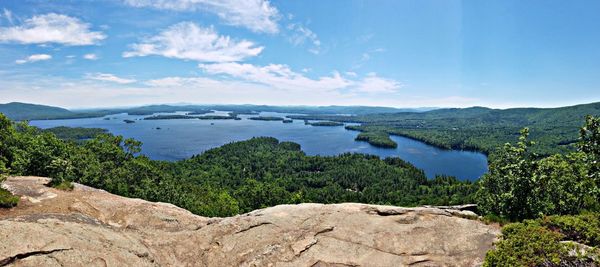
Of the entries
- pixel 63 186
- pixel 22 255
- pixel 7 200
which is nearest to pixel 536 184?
pixel 22 255

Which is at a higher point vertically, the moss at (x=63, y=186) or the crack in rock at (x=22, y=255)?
the crack in rock at (x=22, y=255)

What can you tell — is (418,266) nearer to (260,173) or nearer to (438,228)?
(438,228)

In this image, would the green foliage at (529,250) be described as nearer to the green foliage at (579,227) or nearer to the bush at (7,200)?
the green foliage at (579,227)

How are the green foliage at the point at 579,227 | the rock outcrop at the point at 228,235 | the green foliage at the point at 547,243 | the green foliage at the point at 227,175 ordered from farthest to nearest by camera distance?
1. the green foliage at the point at 227,175
2. the green foliage at the point at 579,227
3. the green foliage at the point at 547,243
4. the rock outcrop at the point at 228,235

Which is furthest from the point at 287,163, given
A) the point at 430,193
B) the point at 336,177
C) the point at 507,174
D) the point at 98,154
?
the point at 507,174

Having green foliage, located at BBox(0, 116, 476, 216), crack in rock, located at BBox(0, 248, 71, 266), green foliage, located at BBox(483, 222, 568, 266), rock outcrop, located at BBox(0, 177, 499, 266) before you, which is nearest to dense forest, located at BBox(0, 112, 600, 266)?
green foliage, located at BBox(483, 222, 568, 266)

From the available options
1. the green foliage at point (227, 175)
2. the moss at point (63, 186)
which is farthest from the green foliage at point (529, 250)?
the green foliage at point (227, 175)
